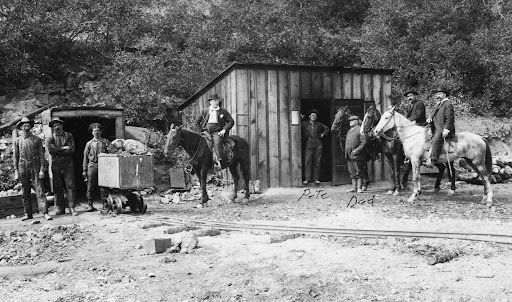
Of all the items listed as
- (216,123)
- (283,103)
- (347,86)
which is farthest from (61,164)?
(347,86)

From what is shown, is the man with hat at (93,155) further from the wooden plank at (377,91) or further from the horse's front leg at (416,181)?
the wooden plank at (377,91)

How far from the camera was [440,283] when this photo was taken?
16.9 ft

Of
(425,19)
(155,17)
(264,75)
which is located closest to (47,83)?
(155,17)

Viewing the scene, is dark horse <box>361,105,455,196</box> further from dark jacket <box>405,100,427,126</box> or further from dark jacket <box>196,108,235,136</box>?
dark jacket <box>196,108,235,136</box>

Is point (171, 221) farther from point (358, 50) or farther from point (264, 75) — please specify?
point (358, 50)

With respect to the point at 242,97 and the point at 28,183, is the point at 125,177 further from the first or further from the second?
the point at 242,97

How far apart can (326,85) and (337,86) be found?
1.13 ft

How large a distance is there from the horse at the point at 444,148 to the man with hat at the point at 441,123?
146 millimetres

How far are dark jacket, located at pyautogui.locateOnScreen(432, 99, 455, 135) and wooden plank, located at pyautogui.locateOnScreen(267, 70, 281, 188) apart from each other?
460 cm

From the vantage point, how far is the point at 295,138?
47.5ft

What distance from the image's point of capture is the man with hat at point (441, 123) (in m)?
10.7

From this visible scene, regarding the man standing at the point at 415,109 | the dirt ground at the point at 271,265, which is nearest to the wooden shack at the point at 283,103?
the man standing at the point at 415,109

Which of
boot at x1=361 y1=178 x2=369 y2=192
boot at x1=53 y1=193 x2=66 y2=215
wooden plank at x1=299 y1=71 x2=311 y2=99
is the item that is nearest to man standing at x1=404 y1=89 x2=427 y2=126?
boot at x1=361 y1=178 x2=369 y2=192

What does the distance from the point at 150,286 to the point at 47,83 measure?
17886mm
